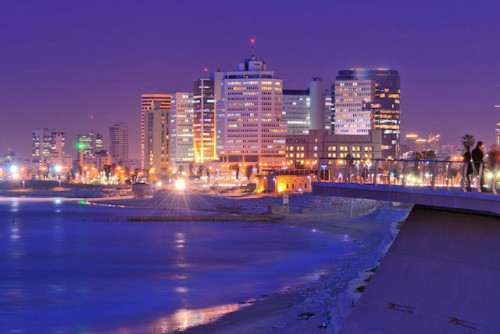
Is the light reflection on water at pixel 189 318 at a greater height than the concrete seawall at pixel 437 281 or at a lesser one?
lesser

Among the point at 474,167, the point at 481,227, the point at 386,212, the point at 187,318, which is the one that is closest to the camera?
the point at 481,227

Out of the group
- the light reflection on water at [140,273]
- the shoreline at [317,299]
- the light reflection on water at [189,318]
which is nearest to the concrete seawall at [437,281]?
the shoreline at [317,299]

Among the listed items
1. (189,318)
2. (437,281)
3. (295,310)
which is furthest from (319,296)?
(437,281)

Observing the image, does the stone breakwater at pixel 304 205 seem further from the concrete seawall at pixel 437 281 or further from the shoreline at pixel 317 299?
the concrete seawall at pixel 437 281

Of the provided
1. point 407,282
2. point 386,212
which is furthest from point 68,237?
point 407,282

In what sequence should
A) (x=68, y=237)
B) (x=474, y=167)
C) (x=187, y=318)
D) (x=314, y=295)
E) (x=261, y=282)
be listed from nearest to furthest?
(x=474, y=167) → (x=187, y=318) → (x=314, y=295) → (x=261, y=282) → (x=68, y=237)

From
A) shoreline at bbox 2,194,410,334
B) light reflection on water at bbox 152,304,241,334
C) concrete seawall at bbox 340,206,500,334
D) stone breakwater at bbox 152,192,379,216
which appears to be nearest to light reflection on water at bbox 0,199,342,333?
light reflection on water at bbox 152,304,241,334

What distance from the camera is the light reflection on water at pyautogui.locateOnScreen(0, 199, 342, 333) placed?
26.5 metres

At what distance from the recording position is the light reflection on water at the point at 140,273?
2647 centimetres

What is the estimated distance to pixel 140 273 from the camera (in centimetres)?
3750

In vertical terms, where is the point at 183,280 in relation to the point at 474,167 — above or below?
below

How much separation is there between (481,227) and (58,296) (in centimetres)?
1975

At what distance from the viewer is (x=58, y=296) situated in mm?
30359

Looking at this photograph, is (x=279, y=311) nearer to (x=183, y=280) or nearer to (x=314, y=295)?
(x=314, y=295)
